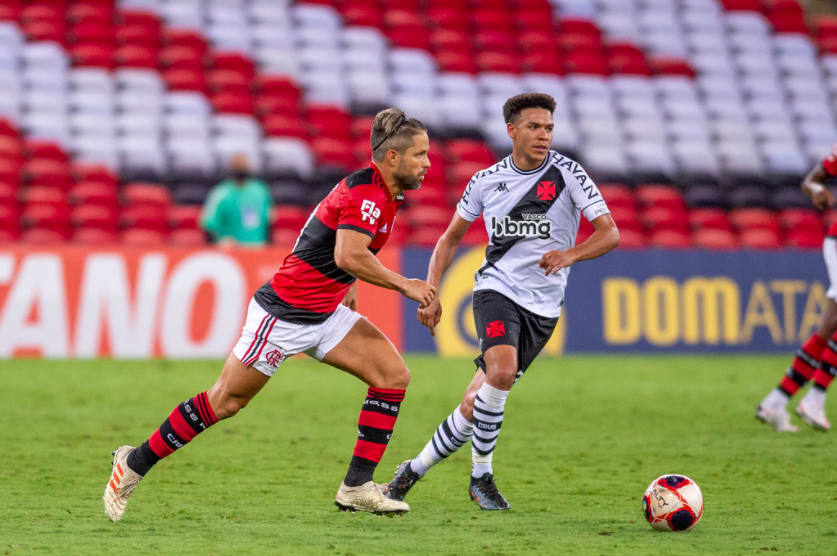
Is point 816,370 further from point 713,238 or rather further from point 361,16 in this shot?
point 361,16

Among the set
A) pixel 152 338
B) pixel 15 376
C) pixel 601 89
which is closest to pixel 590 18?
pixel 601 89

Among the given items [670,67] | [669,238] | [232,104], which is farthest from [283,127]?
[670,67]

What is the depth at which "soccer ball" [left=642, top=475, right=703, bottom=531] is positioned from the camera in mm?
5500

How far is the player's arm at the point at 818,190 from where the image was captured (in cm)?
884

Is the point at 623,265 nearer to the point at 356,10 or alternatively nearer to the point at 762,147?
the point at 762,147

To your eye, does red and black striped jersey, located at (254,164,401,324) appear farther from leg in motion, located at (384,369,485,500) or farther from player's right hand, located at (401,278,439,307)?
leg in motion, located at (384,369,485,500)

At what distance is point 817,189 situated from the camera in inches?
352

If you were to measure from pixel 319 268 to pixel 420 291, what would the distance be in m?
0.60

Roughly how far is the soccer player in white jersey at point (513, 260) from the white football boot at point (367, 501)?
29 centimetres

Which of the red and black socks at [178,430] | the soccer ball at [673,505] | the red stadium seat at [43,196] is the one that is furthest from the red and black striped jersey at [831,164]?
the red stadium seat at [43,196]

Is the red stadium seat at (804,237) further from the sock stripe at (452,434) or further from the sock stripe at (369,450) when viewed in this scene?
the sock stripe at (369,450)

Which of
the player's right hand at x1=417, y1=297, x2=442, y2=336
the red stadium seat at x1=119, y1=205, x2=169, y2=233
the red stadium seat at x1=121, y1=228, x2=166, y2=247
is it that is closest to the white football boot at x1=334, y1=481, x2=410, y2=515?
the player's right hand at x1=417, y1=297, x2=442, y2=336

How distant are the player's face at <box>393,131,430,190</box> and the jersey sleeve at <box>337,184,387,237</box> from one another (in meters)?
0.20

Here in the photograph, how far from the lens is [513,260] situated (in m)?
6.57
